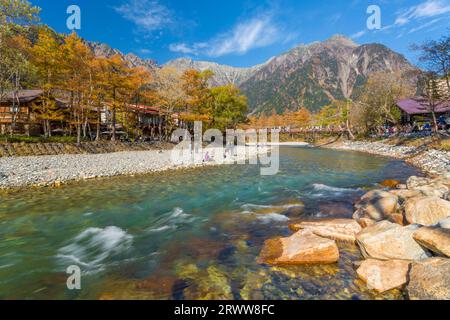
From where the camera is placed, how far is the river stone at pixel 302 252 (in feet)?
19.8

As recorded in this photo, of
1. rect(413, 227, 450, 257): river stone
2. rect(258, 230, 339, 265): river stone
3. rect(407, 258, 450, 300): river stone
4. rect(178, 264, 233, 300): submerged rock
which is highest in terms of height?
rect(413, 227, 450, 257): river stone

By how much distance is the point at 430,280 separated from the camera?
436cm

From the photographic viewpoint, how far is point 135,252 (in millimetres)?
7102

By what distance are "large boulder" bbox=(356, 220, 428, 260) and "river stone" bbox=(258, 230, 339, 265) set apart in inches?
30.0

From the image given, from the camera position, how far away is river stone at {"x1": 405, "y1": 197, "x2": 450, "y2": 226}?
23.3 ft

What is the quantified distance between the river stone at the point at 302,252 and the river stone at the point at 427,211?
3197 mm

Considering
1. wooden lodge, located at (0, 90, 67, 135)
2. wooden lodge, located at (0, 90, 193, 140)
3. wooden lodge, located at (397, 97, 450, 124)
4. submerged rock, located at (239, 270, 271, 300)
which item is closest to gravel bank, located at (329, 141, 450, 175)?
wooden lodge, located at (397, 97, 450, 124)

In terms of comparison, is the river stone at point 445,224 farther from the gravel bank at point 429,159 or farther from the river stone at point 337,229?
the gravel bank at point 429,159

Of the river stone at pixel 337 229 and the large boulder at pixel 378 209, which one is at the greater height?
the large boulder at pixel 378 209

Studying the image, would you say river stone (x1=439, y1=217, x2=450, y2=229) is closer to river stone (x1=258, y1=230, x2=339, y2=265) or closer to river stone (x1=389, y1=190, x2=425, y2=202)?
river stone (x1=258, y1=230, x2=339, y2=265)

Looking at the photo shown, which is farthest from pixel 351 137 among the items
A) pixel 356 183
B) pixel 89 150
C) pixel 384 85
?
pixel 89 150

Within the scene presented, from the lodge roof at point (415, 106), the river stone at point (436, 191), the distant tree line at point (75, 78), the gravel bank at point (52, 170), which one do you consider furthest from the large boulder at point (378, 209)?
the lodge roof at point (415, 106)

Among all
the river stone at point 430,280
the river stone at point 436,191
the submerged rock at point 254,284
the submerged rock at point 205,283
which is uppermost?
the river stone at point 436,191
